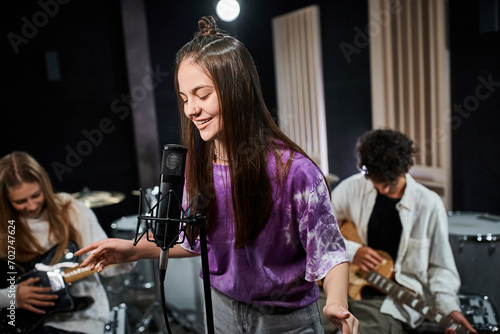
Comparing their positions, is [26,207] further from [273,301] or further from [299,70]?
[299,70]

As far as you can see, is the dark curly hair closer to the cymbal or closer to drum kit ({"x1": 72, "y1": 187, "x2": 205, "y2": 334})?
drum kit ({"x1": 72, "y1": 187, "x2": 205, "y2": 334})

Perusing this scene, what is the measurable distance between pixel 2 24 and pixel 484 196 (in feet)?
14.5

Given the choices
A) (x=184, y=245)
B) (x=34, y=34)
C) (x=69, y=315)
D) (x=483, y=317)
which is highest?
(x=34, y=34)

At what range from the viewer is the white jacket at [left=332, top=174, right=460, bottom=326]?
8.25 feet

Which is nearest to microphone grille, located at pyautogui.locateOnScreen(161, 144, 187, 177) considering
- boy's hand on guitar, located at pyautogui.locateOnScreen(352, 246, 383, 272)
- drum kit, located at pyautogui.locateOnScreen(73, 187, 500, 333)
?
drum kit, located at pyautogui.locateOnScreen(73, 187, 500, 333)

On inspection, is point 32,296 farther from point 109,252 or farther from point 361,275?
point 361,275

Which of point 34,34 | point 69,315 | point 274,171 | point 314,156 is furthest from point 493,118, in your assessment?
point 34,34

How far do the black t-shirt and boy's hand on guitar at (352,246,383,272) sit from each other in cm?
15

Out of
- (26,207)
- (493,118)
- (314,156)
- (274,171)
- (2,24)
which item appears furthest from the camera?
(314,156)

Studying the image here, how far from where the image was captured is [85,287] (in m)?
2.59

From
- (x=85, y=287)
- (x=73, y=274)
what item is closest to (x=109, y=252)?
(x=73, y=274)

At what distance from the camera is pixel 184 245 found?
1541 millimetres

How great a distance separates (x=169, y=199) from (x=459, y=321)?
1876 millimetres

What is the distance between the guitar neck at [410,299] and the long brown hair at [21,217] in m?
1.61
